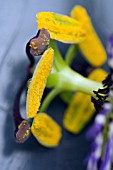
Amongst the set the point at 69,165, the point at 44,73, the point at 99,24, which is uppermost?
the point at 99,24

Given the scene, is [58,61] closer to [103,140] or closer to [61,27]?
[61,27]

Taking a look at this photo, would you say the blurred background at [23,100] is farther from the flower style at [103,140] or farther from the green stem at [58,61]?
the flower style at [103,140]

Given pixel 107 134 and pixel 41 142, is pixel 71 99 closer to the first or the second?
pixel 41 142

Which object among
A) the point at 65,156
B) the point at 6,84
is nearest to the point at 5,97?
the point at 6,84

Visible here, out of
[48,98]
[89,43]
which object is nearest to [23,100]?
[48,98]

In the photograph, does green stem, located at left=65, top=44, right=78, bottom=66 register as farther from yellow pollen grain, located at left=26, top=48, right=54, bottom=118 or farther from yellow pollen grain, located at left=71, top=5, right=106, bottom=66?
yellow pollen grain, located at left=26, top=48, right=54, bottom=118
